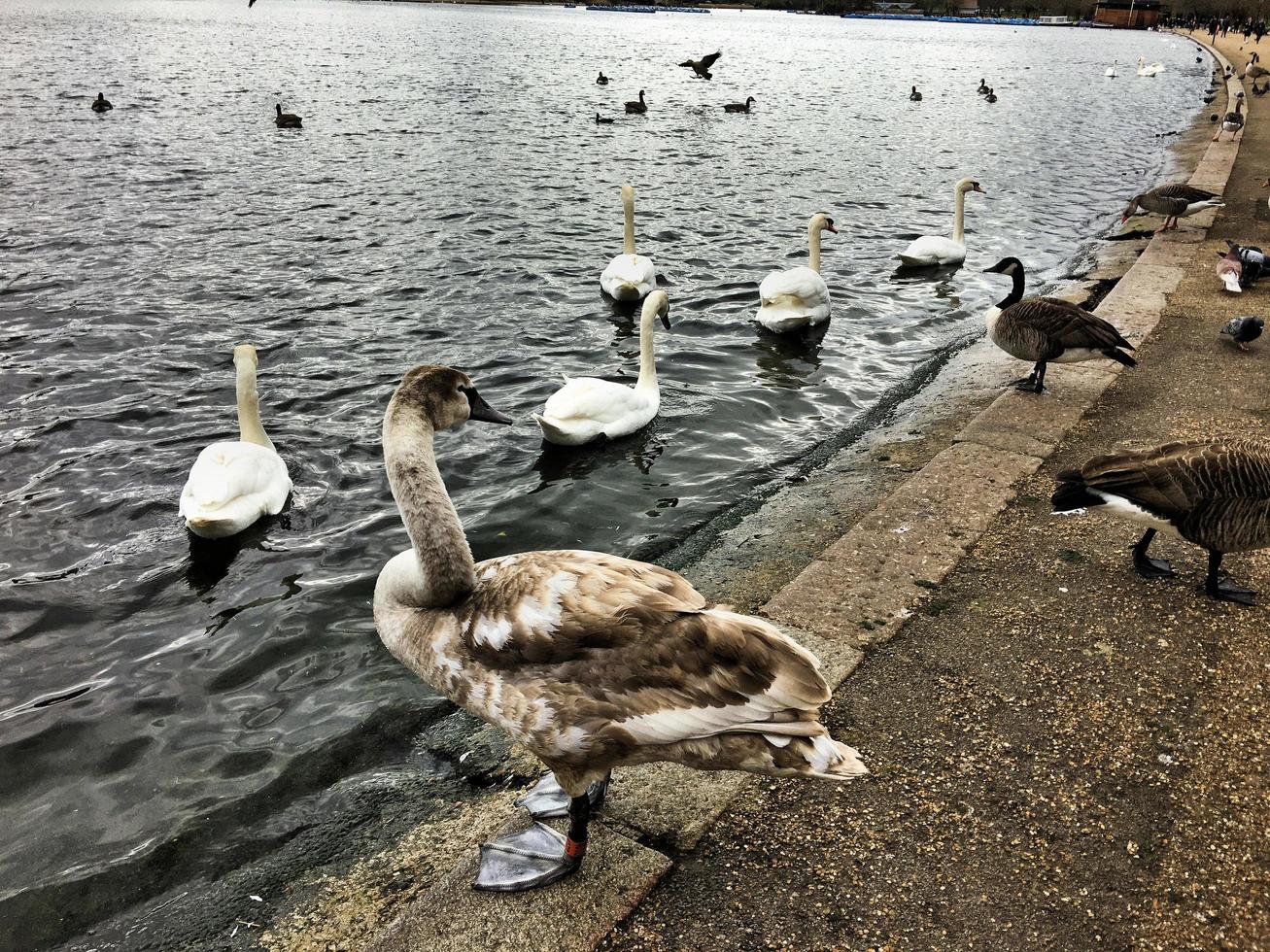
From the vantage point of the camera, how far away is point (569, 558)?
3660 millimetres

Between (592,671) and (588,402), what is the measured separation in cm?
529

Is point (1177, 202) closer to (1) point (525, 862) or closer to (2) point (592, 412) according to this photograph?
(2) point (592, 412)

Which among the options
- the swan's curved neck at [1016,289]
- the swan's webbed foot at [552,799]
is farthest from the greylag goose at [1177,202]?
the swan's webbed foot at [552,799]

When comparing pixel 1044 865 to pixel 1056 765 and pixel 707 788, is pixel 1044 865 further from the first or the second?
pixel 707 788

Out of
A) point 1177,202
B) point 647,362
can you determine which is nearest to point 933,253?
point 1177,202

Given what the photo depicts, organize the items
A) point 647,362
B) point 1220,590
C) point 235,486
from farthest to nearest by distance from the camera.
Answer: point 647,362, point 235,486, point 1220,590

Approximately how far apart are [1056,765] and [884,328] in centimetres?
910

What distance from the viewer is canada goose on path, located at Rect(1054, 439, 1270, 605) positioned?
15.5ft

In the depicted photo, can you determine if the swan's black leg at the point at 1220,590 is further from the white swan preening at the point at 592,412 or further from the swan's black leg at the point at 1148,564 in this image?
the white swan preening at the point at 592,412

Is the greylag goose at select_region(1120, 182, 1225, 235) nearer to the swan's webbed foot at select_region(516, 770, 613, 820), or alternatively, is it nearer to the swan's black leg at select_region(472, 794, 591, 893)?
the swan's webbed foot at select_region(516, 770, 613, 820)

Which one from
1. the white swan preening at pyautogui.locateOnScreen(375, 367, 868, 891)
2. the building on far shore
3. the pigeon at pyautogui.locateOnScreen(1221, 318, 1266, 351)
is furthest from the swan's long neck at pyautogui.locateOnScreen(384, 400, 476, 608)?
the building on far shore

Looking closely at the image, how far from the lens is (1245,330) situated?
343 inches

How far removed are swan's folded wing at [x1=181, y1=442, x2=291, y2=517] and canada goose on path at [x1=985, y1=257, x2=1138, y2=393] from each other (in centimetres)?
658

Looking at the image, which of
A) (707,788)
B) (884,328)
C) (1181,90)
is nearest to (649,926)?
(707,788)
